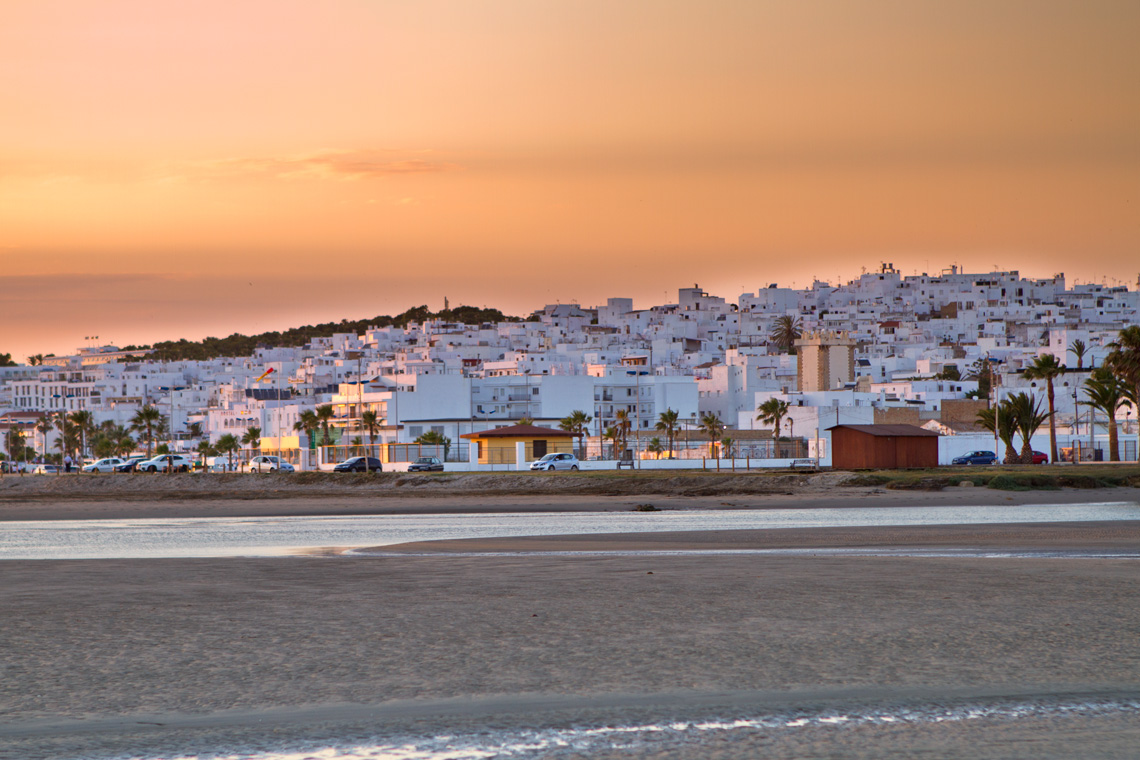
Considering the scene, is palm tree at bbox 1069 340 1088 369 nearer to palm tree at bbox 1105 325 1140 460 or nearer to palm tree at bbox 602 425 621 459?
palm tree at bbox 602 425 621 459

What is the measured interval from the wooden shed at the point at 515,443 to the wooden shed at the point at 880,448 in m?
21.4

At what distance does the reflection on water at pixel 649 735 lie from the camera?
6.78 m

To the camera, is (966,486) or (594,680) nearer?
(594,680)

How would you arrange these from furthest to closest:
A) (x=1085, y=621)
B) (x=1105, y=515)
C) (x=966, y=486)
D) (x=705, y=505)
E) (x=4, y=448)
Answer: (x=4, y=448), (x=966, y=486), (x=705, y=505), (x=1105, y=515), (x=1085, y=621)

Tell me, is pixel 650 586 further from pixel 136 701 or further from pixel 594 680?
pixel 136 701

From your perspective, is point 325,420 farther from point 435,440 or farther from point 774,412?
point 774,412

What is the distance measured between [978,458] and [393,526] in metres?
49.4

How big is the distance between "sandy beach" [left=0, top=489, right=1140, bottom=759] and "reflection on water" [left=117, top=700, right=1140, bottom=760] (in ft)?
0.27

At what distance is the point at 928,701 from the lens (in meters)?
7.74

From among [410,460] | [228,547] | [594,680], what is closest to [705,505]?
[228,547]

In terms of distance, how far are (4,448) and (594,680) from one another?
183 m

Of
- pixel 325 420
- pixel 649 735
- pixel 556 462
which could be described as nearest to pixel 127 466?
pixel 325 420

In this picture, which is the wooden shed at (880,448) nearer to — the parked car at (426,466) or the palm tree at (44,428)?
the parked car at (426,466)

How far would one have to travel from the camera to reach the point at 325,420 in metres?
110
